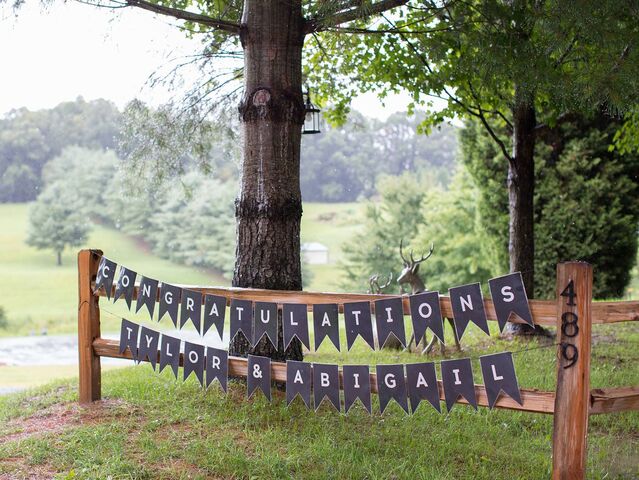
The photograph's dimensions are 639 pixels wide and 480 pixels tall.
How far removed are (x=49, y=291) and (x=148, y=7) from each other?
34937 mm

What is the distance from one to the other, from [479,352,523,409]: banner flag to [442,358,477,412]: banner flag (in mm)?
90

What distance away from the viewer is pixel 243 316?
4.32 meters

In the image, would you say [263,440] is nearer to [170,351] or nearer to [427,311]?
[170,351]

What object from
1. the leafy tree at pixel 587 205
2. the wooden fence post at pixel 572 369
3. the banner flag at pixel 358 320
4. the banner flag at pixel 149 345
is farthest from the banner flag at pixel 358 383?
the leafy tree at pixel 587 205

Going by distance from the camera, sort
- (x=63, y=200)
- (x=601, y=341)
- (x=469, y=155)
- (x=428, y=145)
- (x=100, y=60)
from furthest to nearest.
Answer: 1. (x=100, y=60)
2. (x=428, y=145)
3. (x=63, y=200)
4. (x=469, y=155)
5. (x=601, y=341)

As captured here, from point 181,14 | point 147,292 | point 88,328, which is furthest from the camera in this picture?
point 181,14

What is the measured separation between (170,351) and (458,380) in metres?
2.01

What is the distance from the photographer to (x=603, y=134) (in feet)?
43.3

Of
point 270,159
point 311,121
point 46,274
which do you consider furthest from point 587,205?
point 46,274

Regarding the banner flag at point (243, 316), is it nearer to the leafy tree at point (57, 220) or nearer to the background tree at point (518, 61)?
the background tree at point (518, 61)

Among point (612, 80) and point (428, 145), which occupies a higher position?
point (428, 145)

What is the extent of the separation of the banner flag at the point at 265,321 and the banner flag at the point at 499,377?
1.29 meters

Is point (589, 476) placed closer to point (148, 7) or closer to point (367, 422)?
point (367, 422)

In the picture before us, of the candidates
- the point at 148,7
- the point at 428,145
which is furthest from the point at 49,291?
the point at 148,7
